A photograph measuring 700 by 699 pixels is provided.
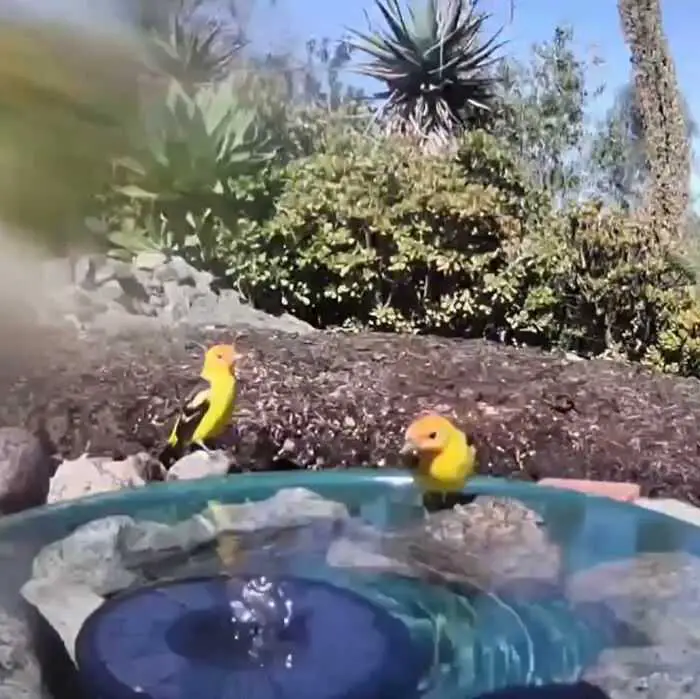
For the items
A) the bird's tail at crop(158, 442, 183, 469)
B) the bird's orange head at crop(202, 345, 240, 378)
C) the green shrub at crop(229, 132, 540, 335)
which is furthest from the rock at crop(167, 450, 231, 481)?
the green shrub at crop(229, 132, 540, 335)

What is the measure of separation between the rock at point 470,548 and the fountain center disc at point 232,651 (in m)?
0.33

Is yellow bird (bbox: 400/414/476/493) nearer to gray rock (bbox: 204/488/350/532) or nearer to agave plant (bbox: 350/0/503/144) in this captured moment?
gray rock (bbox: 204/488/350/532)

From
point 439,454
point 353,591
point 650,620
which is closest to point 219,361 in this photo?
point 439,454

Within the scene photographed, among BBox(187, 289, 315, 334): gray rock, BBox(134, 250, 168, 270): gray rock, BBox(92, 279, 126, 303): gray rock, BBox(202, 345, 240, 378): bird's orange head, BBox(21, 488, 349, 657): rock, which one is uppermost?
BBox(134, 250, 168, 270): gray rock

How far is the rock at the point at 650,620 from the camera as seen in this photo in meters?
1.10

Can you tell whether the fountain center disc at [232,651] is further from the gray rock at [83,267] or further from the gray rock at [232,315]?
the gray rock at [232,315]

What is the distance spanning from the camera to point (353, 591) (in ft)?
4.24

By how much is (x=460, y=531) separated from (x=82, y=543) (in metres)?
0.53

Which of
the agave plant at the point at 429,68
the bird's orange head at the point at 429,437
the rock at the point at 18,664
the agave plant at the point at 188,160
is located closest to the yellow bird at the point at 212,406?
the bird's orange head at the point at 429,437

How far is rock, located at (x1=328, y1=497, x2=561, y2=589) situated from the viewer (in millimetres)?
1515

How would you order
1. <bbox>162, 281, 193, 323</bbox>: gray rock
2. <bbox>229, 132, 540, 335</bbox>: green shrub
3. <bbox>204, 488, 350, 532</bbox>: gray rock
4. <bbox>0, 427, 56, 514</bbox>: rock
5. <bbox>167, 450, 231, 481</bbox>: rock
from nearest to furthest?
<bbox>204, 488, 350, 532</bbox>: gray rock, <bbox>0, 427, 56, 514</bbox>: rock, <bbox>167, 450, 231, 481</bbox>: rock, <bbox>162, 281, 193, 323</bbox>: gray rock, <bbox>229, 132, 540, 335</bbox>: green shrub

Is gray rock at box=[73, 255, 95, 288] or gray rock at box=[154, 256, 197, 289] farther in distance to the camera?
gray rock at box=[154, 256, 197, 289]

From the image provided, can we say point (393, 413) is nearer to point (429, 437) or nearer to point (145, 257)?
point (429, 437)

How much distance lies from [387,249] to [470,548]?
2.83 m
